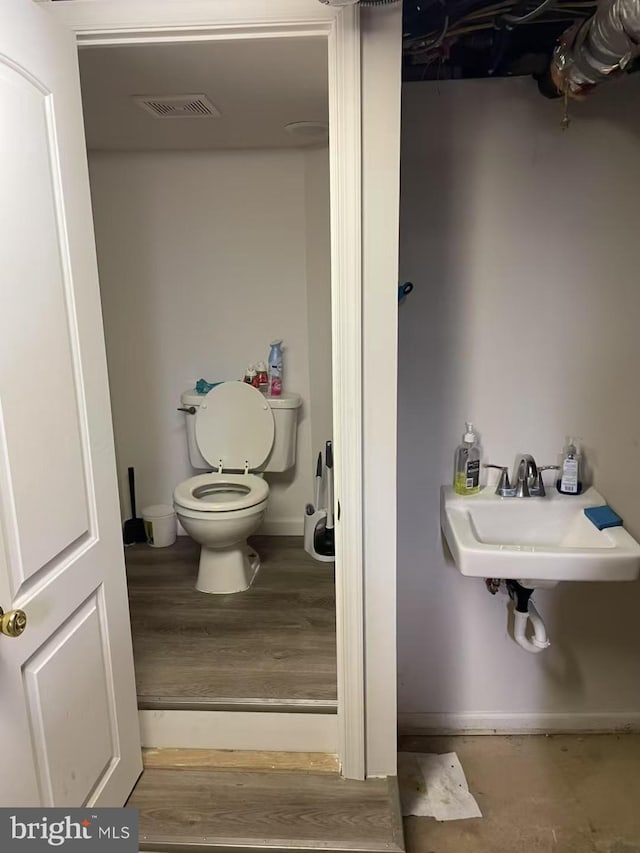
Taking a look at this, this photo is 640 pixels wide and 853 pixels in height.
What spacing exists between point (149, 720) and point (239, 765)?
31cm

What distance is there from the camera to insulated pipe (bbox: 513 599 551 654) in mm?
1893

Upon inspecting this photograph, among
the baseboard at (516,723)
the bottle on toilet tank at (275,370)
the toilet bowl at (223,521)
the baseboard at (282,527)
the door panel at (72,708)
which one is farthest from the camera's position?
the baseboard at (282,527)

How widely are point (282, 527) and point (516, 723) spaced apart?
1.38 metres

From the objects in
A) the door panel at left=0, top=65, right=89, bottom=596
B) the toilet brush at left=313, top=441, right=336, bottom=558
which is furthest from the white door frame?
the toilet brush at left=313, top=441, right=336, bottom=558

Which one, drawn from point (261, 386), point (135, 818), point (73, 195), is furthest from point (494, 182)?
point (135, 818)

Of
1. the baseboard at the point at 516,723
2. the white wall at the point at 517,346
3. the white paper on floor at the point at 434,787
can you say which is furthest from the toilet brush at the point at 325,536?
the white paper on floor at the point at 434,787

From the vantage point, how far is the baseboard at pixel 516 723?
2.15 m

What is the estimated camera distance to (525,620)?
192cm

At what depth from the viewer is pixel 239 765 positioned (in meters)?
1.80

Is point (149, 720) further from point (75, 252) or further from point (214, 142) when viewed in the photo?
point (214, 142)

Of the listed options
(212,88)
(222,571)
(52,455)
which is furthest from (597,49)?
(222,571)

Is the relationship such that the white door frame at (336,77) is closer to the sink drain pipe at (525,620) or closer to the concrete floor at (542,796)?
the sink drain pipe at (525,620)

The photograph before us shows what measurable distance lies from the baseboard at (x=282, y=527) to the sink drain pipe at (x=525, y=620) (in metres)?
1.33

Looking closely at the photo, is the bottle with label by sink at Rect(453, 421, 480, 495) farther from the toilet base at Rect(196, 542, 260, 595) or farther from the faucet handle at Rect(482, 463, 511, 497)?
the toilet base at Rect(196, 542, 260, 595)
